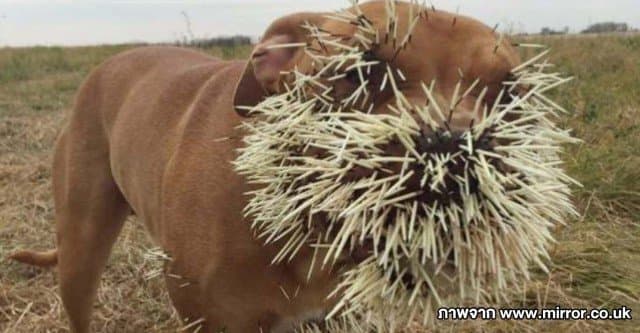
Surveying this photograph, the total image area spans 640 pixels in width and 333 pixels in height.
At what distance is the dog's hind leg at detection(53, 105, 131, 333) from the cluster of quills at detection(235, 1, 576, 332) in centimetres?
180

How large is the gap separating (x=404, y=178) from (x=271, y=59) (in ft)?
2.55

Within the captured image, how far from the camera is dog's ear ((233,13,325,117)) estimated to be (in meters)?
1.90

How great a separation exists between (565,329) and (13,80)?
14909 millimetres

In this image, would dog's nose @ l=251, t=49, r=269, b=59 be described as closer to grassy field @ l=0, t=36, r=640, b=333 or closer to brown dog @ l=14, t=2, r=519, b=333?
brown dog @ l=14, t=2, r=519, b=333

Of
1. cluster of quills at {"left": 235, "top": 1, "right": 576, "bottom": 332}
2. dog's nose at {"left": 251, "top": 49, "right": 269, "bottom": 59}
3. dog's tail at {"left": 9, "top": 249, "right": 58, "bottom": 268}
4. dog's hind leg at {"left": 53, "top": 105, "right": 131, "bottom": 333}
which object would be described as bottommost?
dog's tail at {"left": 9, "top": 249, "right": 58, "bottom": 268}

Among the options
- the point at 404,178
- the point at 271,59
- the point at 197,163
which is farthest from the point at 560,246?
the point at 404,178

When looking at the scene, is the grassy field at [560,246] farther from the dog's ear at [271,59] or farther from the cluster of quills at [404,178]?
the cluster of quills at [404,178]

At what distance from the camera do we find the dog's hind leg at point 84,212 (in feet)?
10.6

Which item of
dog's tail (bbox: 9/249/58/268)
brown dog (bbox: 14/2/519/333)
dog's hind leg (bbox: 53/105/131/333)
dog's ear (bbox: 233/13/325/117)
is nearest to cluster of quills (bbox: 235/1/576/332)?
brown dog (bbox: 14/2/519/333)

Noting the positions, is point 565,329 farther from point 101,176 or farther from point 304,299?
point 101,176

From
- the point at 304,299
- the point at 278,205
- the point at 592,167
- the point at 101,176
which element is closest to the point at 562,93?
the point at 592,167

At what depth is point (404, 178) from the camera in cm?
125

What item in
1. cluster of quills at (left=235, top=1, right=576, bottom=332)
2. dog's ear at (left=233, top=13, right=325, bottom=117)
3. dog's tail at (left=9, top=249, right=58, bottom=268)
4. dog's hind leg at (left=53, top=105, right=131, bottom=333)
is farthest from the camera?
dog's tail at (left=9, top=249, right=58, bottom=268)

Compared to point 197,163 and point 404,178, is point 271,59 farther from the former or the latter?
point 404,178
